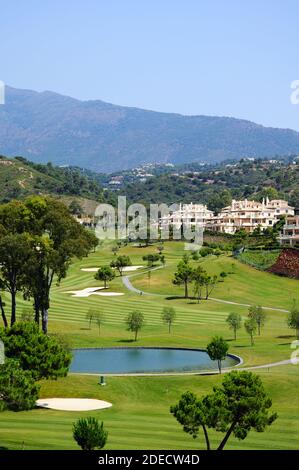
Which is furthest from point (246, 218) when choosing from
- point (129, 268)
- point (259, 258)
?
point (259, 258)

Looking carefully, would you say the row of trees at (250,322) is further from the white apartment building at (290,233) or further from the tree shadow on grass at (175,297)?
the white apartment building at (290,233)

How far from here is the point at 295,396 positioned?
Answer: 1887 inches

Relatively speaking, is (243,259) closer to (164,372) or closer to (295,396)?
(164,372)

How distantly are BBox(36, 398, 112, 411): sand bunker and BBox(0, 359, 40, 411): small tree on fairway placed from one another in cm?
706

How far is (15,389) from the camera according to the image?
3697cm

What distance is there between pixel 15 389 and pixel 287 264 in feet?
264

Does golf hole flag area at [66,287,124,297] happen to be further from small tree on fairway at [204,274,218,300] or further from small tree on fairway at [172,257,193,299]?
small tree on fairway at [204,274,218,300]

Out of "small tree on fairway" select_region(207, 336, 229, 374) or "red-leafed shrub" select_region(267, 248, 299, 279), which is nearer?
→ "small tree on fairway" select_region(207, 336, 229, 374)

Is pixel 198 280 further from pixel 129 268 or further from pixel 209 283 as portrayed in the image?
pixel 129 268

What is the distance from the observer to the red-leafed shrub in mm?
112375

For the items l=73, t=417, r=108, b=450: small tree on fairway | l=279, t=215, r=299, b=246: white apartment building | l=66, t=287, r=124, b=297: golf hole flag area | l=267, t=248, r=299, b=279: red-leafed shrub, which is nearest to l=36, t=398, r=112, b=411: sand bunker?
l=73, t=417, r=108, b=450: small tree on fairway

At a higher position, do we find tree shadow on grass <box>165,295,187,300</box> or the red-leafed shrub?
the red-leafed shrub

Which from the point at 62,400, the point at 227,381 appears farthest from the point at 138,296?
the point at 227,381
